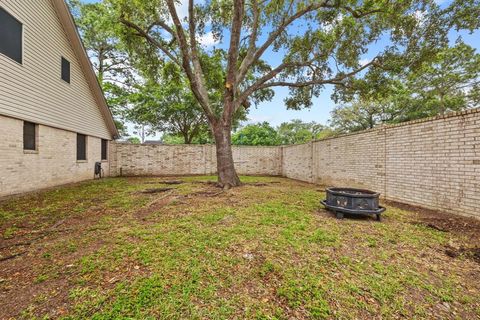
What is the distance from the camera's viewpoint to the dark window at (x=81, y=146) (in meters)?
8.38

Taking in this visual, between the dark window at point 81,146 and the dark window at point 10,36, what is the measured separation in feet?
11.9

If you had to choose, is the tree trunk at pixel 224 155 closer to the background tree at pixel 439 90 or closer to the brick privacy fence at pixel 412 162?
the brick privacy fence at pixel 412 162

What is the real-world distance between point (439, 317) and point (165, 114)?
17114mm

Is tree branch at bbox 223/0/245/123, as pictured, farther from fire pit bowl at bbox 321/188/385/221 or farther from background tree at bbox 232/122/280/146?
background tree at bbox 232/122/280/146

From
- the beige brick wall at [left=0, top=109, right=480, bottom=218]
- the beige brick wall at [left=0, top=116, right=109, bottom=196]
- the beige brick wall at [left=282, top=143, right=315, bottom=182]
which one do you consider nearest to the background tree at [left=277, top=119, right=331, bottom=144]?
the beige brick wall at [left=282, top=143, right=315, bottom=182]

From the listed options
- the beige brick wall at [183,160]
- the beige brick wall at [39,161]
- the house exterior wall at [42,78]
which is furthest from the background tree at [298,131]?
the beige brick wall at [39,161]

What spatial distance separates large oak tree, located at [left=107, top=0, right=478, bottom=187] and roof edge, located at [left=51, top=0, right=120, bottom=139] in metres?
2.00

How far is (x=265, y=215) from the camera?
3910 millimetres

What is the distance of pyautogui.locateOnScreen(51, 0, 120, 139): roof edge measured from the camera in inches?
279

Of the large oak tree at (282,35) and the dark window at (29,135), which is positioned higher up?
the large oak tree at (282,35)

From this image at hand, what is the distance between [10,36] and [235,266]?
318 inches

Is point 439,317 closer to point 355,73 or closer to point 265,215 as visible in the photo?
point 265,215

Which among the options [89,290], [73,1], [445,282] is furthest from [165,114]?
[445,282]

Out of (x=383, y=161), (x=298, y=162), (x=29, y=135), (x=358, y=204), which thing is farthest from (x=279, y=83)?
(x=29, y=135)
